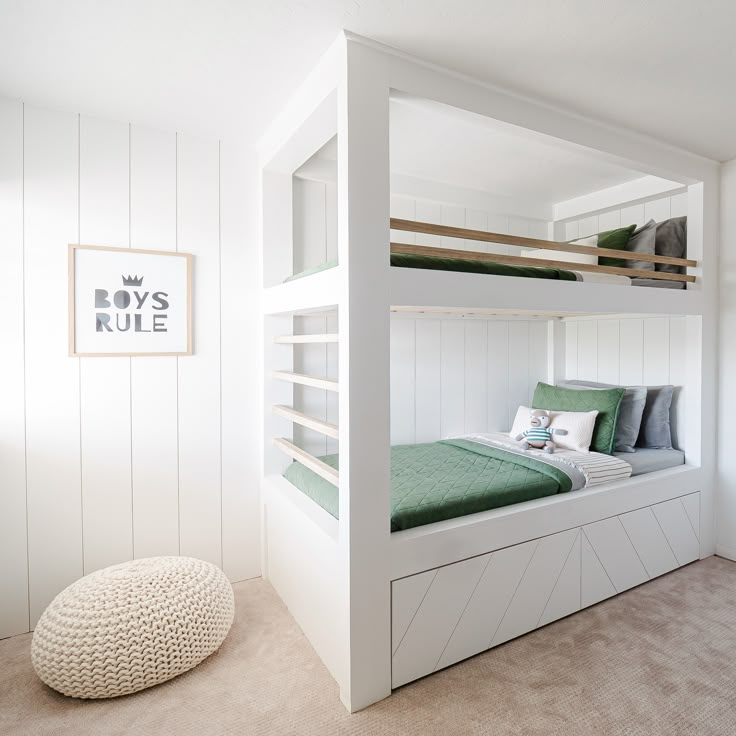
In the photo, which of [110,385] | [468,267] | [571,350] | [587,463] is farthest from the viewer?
[571,350]

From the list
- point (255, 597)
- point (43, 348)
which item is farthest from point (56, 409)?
point (255, 597)

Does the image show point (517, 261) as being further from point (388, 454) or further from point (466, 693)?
point (466, 693)

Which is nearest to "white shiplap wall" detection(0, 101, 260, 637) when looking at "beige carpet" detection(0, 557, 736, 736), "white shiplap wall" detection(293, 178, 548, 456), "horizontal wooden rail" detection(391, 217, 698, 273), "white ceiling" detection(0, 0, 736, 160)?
"white ceiling" detection(0, 0, 736, 160)

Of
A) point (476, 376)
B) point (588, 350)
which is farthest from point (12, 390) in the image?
point (588, 350)

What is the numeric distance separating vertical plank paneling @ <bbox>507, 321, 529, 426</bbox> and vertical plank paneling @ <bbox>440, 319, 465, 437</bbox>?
0.43 meters

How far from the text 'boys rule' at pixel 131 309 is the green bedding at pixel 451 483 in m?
1.02

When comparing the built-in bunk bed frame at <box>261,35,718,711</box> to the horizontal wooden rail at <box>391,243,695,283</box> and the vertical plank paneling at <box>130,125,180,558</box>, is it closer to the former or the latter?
the horizontal wooden rail at <box>391,243,695,283</box>

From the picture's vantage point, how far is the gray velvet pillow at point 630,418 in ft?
9.59

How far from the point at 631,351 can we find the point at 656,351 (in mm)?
167

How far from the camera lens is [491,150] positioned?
268 centimetres

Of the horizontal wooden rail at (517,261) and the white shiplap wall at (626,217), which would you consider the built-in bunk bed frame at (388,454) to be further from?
the white shiplap wall at (626,217)

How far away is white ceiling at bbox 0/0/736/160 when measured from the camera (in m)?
1.57

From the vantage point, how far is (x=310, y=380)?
2139mm

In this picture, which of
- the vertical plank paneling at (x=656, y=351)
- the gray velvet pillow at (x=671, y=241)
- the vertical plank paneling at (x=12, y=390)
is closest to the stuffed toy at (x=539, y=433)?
the vertical plank paneling at (x=656, y=351)
